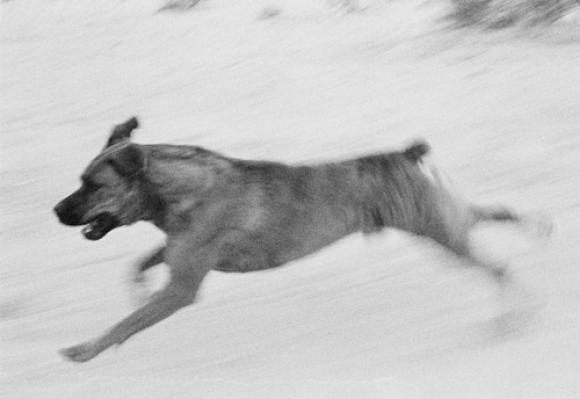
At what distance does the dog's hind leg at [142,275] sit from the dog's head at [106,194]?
21.6 inches

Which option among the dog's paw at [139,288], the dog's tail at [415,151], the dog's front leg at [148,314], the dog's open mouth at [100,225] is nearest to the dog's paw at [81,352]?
the dog's front leg at [148,314]

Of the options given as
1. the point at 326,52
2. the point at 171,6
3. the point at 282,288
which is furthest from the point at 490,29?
the point at 282,288

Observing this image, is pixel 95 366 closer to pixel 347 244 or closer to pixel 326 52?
pixel 347 244

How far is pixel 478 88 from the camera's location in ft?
39.9

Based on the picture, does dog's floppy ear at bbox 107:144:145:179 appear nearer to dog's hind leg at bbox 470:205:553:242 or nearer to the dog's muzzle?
the dog's muzzle

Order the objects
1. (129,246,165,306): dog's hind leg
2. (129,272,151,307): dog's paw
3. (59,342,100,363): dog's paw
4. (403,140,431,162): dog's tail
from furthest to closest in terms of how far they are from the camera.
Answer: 1. (129,272,151,307): dog's paw
2. (129,246,165,306): dog's hind leg
3. (403,140,431,162): dog's tail
4. (59,342,100,363): dog's paw

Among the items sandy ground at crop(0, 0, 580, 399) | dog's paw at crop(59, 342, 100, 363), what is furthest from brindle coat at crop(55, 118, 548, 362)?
sandy ground at crop(0, 0, 580, 399)

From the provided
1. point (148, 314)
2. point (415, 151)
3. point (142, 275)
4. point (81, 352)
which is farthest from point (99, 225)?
point (415, 151)

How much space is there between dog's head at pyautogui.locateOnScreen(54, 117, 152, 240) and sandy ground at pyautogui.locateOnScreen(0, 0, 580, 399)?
0.79 metres

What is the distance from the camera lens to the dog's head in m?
5.70

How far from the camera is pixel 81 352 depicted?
5.67 metres

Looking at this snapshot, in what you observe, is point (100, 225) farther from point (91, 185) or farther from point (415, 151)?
point (415, 151)

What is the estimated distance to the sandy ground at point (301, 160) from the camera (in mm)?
6062

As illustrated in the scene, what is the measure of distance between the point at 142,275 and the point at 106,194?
869 mm
